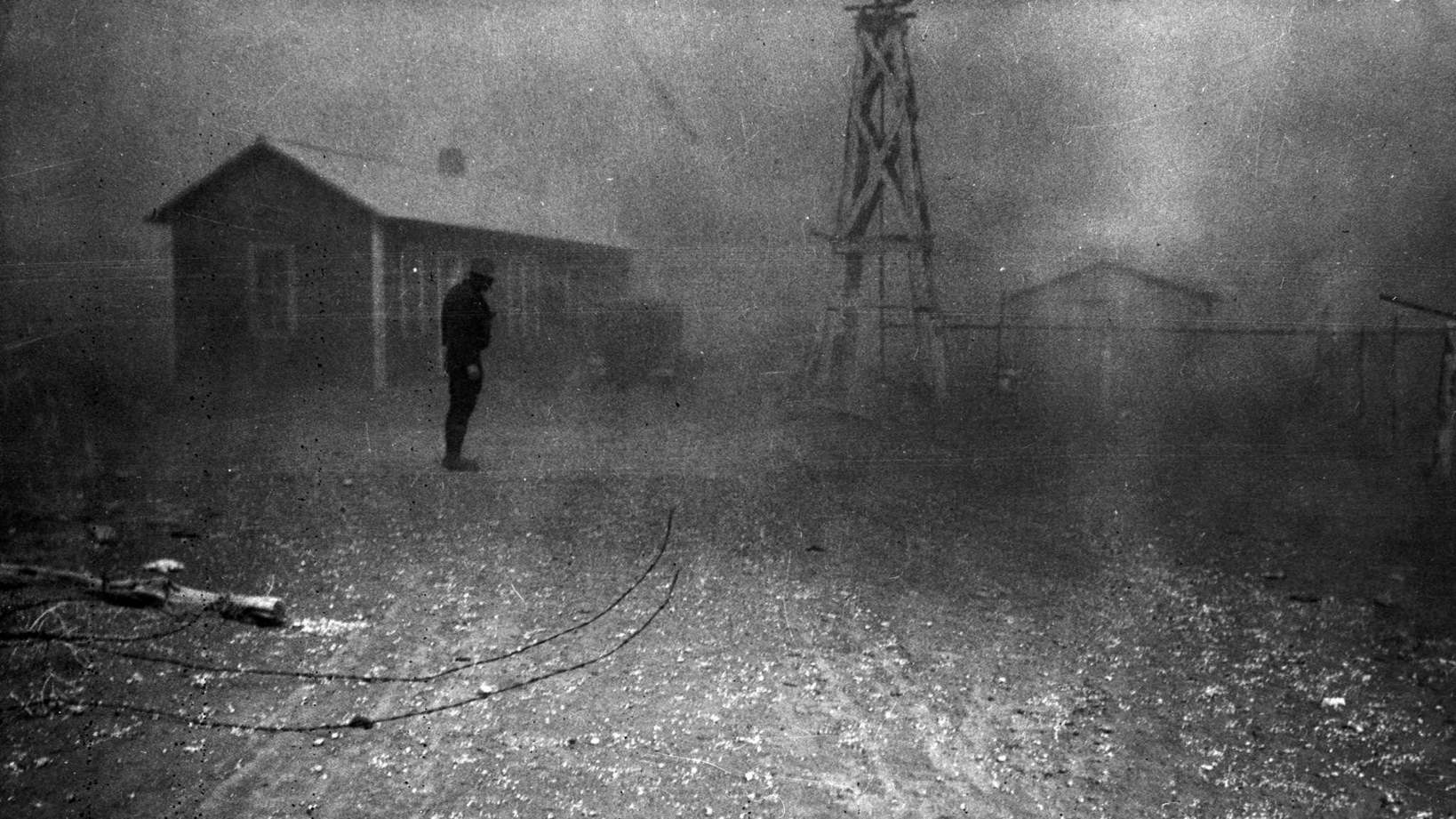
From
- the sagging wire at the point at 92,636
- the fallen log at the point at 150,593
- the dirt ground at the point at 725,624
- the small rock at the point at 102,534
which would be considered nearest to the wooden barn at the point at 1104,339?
the dirt ground at the point at 725,624

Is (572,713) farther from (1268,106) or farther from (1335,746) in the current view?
(1268,106)

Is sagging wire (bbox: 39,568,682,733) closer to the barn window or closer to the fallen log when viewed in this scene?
the fallen log

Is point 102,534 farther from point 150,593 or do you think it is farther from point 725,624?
point 725,624

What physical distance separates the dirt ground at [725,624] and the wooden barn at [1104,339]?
16 centimetres

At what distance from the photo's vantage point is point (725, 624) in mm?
2363

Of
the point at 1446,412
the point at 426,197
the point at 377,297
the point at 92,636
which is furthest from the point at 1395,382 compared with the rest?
the point at 92,636

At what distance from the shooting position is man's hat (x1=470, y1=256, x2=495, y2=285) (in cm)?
233

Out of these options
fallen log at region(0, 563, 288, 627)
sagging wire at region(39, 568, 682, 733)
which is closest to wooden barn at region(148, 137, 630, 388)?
fallen log at region(0, 563, 288, 627)

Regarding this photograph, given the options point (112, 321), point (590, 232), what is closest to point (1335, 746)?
point (590, 232)

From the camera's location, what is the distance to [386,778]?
1.97 metres

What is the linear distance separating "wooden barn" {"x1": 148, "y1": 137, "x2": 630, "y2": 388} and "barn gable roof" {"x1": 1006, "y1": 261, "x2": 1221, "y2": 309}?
51.9 inches

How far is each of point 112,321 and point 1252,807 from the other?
3.50 metres

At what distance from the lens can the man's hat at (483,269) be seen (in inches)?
91.8

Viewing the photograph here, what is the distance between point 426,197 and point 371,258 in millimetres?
241
